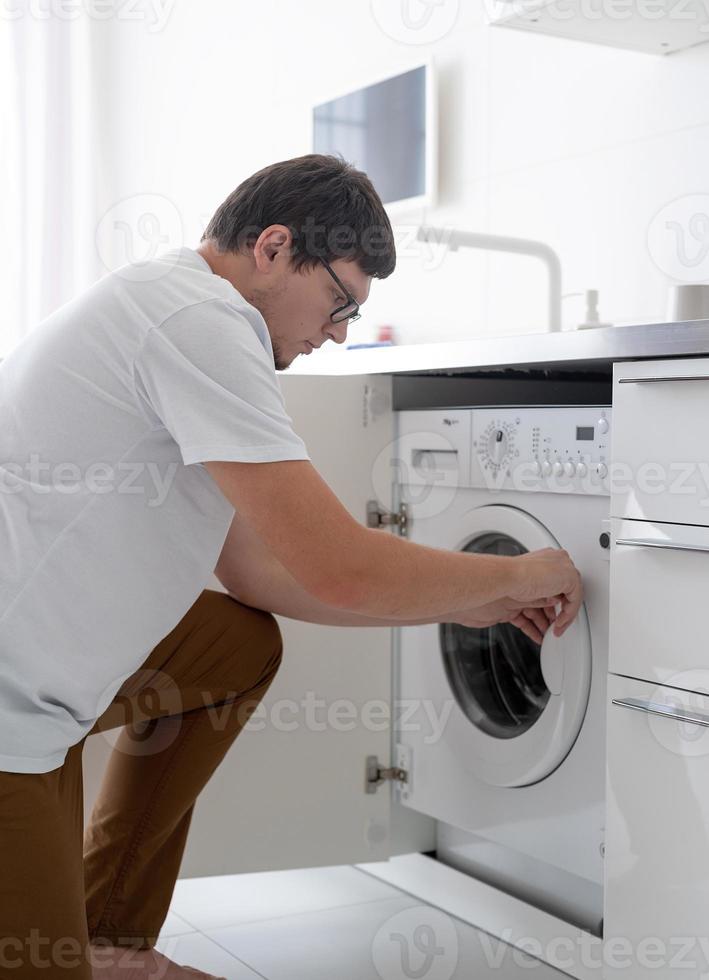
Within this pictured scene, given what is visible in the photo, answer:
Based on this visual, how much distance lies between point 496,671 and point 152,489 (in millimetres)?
832

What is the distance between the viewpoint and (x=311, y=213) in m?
1.28

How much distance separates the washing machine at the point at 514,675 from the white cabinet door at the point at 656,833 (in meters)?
0.15

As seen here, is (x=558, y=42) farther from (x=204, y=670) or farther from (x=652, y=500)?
(x=204, y=670)

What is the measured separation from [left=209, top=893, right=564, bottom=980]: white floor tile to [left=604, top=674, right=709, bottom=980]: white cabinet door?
367 millimetres

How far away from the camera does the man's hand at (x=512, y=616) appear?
4.99 ft

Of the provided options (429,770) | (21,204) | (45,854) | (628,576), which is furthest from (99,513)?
(21,204)

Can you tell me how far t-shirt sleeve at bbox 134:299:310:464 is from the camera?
110 cm

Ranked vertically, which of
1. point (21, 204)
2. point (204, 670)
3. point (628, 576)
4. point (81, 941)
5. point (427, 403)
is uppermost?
point (21, 204)

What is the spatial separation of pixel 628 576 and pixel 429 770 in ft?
2.18

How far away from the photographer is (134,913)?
1.56 m

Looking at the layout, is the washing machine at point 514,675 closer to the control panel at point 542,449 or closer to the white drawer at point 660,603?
the control panel at point 542,449

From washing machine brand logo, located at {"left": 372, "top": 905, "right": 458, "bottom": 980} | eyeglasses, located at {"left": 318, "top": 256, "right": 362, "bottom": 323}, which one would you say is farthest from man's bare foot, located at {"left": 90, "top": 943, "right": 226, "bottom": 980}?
eyeglasses, located at {"left": 318, "top": 256, "right": 362, "bottom": 323}

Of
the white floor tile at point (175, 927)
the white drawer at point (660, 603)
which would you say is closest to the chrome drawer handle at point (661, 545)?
the white drawer at point (660, 603)

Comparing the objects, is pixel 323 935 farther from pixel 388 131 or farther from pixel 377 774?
pixel 388 131
